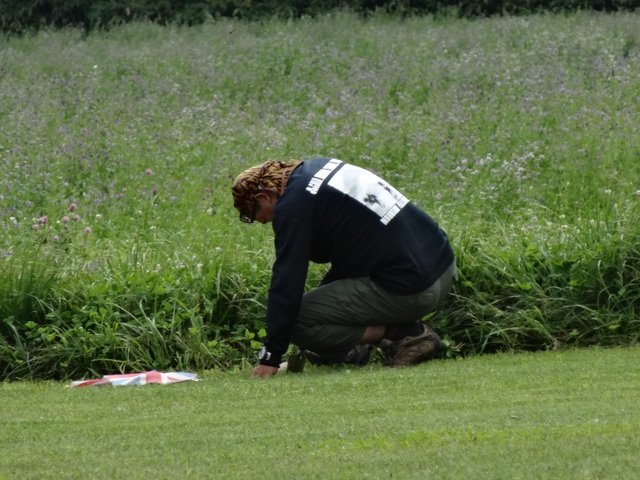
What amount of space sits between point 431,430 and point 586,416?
0.62 meters

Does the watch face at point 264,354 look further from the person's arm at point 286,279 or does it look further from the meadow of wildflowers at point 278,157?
the meadow of wildflowers at point 278,157

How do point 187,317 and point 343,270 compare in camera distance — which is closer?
point 343,270

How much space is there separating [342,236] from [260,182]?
0.50 meters

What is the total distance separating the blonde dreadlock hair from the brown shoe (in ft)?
3.39

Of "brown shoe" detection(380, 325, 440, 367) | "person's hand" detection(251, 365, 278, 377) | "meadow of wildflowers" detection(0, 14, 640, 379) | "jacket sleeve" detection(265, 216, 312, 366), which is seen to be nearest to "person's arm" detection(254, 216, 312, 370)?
"jacket sleeve" detection(265, 216, 312, 366)

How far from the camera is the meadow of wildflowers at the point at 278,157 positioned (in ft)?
24.5

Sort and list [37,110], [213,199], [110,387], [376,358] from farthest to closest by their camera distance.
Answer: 1. [37,110]
2. [213,199]
3. [376,358]
4. [110,387]

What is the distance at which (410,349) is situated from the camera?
22.6 feet

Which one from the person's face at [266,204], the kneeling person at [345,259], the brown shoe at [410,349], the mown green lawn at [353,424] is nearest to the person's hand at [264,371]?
the kneeling person at [345,259]

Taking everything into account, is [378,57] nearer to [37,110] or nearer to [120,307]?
[37,110]

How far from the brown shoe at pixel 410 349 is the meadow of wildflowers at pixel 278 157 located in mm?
304

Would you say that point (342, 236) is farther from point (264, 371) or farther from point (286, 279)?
point (264, 371)

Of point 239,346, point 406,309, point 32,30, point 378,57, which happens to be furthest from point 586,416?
point 32,30

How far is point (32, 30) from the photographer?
25141 mm
